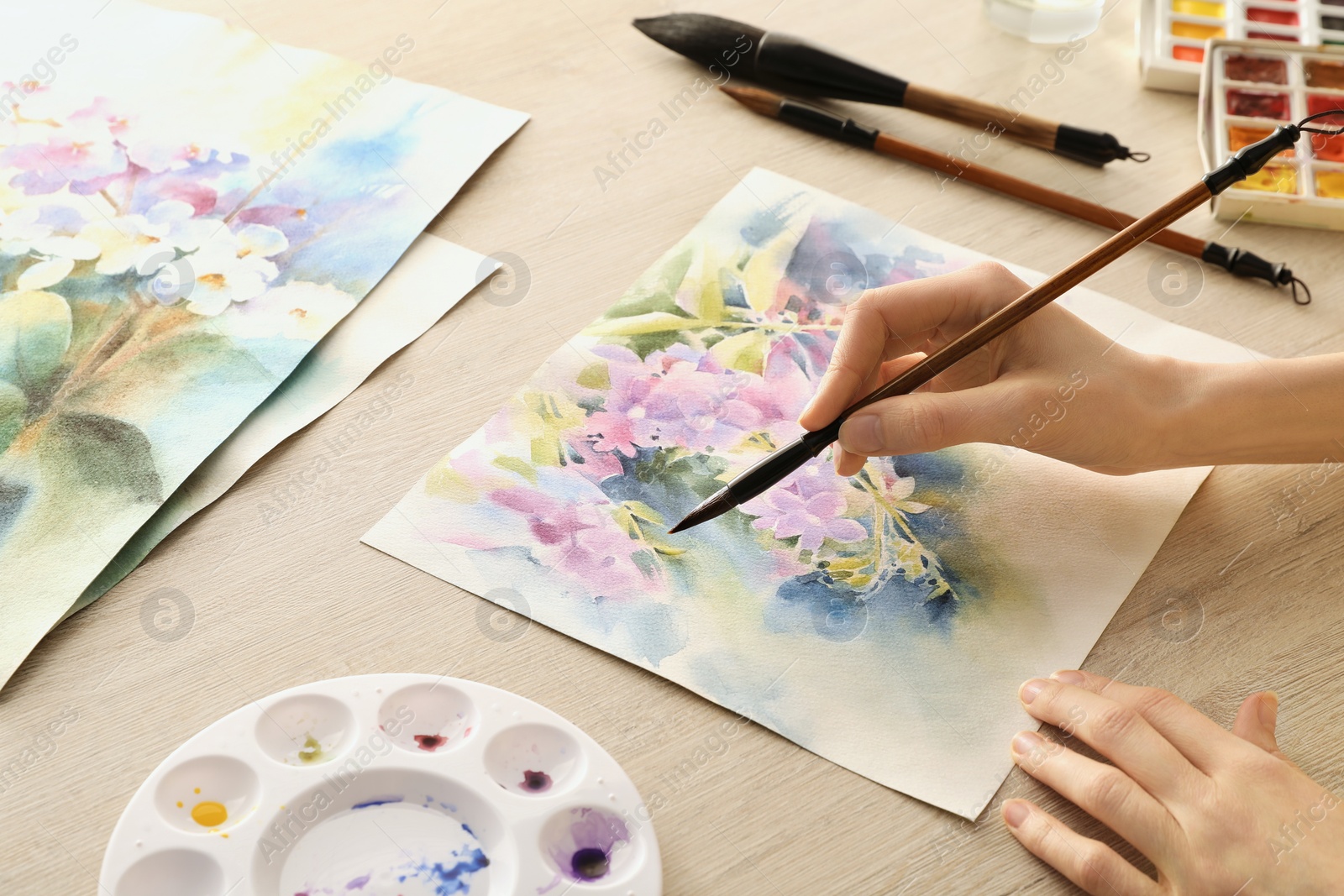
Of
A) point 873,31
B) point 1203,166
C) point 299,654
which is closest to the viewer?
point 299,654

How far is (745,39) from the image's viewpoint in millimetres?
1004

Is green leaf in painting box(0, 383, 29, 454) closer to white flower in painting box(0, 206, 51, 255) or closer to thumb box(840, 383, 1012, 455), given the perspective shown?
white flower in painting box(0, 206, 51, 255)

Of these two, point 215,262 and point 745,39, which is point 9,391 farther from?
point 745,39

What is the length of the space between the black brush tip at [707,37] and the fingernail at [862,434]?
0.51 metres

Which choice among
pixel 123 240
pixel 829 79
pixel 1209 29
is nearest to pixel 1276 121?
pixel 1209 29

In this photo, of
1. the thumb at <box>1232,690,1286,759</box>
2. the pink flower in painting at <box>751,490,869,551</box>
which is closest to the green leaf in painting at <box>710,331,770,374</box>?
the pink flower in painting at <box>751,490,869,551</box>

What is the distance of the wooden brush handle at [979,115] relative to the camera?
0.95m

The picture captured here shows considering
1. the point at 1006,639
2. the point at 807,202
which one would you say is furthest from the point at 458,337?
the point at 1006,639

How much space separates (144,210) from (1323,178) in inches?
37.4

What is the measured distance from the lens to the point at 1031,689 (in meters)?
0.59

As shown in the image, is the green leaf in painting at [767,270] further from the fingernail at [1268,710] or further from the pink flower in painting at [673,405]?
the fingernail at [1268,710]

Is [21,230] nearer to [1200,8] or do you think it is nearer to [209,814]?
[209,814]

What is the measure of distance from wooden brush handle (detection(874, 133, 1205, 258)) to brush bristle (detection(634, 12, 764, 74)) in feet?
0.52

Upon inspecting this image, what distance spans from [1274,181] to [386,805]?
826 mm
